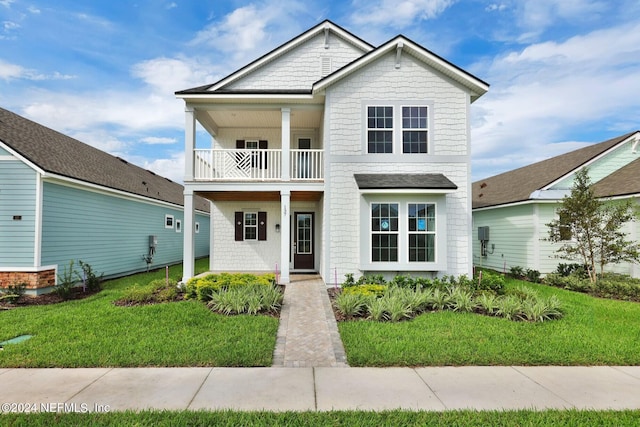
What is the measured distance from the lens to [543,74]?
14.0 m

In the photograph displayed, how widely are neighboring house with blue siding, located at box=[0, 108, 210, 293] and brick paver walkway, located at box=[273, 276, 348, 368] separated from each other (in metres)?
7.87

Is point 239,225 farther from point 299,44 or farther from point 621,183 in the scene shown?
point 621,183

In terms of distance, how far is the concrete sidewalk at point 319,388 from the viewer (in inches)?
150

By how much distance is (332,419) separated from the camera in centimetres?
344

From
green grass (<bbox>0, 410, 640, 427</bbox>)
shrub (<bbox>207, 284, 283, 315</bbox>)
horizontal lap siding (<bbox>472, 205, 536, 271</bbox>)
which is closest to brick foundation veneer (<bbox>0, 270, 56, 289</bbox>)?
shrub (<bbox>207, 284, 283, 315</bbox>)

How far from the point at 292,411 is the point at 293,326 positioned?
3185 mm

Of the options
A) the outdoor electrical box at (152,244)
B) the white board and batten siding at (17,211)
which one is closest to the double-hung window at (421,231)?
the white board and batten siding at (17,211)

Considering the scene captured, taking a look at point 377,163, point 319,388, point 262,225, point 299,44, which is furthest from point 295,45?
point 319,388

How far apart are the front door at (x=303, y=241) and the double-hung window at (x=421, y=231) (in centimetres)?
497

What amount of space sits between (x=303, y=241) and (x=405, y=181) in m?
5.55

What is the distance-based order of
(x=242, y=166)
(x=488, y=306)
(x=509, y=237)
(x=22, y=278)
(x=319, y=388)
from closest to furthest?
(x=319, y=388) < (x=488, y=306) < (x=22, y=278) < (x=242, y=166) < (x=509, y=237)

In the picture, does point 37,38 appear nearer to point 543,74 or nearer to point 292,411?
point 292,411

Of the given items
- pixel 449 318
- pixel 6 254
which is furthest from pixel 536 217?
pixel 6 254

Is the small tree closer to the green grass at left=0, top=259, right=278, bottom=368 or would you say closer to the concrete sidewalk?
the concrete sidewalk
